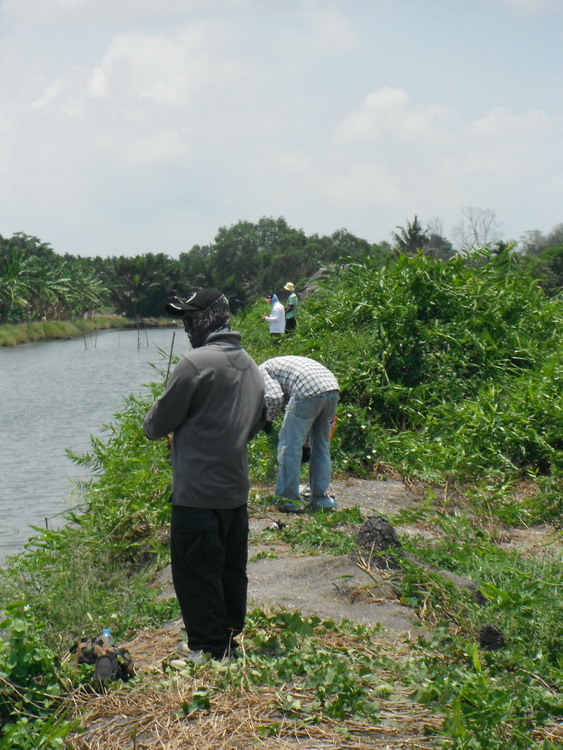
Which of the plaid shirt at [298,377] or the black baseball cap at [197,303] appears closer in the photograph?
the black baseball cap at [197,303]

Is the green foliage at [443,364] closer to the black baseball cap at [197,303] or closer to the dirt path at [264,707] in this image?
the dirt path at [264,707]

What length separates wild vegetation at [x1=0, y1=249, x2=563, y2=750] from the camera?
161 inches

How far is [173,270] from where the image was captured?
95.1 m

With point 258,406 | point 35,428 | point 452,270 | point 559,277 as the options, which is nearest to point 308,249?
point 559,277

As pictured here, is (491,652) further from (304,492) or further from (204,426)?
(304,492)

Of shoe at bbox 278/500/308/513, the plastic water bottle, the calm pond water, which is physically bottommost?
the calm pond water

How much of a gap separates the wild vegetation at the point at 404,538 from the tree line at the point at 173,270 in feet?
120

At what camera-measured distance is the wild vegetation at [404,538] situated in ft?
13.4

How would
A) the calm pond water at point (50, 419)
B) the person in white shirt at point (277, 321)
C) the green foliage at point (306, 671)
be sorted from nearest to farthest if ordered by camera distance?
1. the green foliage at point (306, 671)
2. the calm pond water at point (50, 419)
3. the person in white shirt at point (277, 321)

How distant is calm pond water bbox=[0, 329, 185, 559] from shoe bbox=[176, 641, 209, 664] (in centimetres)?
427

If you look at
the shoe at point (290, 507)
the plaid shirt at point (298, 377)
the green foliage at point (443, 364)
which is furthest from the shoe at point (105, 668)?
the green foliage at point (443, 364)

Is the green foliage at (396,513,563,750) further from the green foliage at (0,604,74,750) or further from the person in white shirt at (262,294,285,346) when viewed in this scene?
the person in white shirt at (262,294,285,346)

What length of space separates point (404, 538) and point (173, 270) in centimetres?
9001

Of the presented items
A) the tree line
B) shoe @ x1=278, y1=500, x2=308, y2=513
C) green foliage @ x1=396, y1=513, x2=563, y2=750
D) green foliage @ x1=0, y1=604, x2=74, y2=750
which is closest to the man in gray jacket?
green foliage @ x1=0, y1=604, x2=74, y2=750
